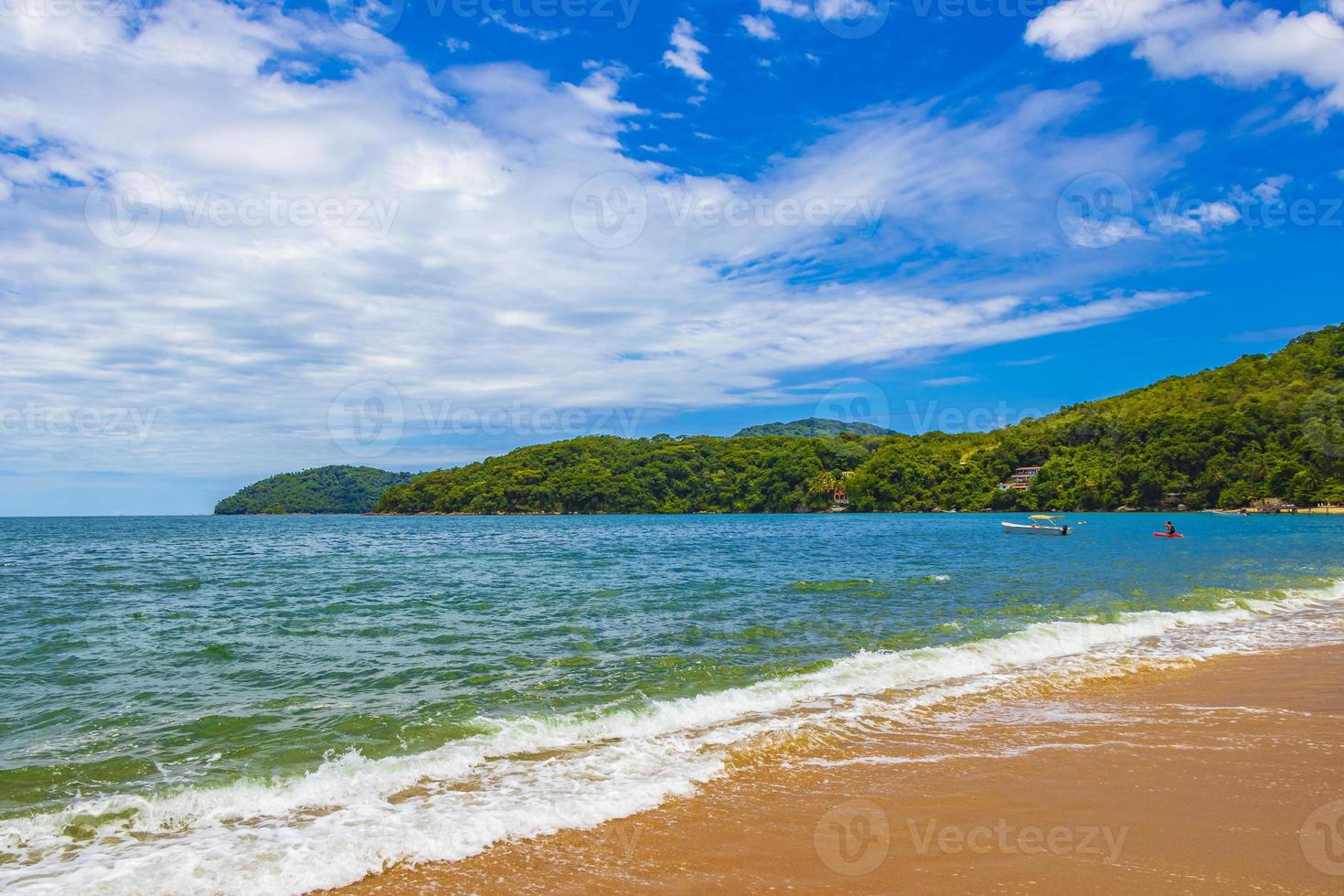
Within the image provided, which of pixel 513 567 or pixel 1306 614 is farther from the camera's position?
pixel 513 567

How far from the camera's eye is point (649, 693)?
10.6 meters

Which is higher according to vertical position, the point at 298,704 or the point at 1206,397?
A: the point at 1206,397

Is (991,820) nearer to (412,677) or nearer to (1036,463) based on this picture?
(412,677)

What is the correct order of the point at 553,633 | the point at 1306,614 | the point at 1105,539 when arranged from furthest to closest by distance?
1. the point at 1105,539
2. the point at 1306,614
3. the point at 553,633

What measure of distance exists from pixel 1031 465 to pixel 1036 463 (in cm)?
140

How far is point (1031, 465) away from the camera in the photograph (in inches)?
6314

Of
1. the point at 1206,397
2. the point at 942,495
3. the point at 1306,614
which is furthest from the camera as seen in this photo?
the point at 942,495

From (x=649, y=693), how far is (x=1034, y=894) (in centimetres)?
646

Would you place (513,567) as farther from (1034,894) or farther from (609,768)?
(1034,894)

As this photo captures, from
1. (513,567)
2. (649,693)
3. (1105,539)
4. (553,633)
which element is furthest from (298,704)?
(1105,539)

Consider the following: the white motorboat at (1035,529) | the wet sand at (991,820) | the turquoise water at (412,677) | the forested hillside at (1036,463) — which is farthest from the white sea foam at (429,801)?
the forested hillside at (1036,463)

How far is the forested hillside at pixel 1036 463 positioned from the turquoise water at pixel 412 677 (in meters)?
113

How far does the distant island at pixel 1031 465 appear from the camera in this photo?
11788 cm

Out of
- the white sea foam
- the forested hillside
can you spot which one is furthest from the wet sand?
the forested hillside
